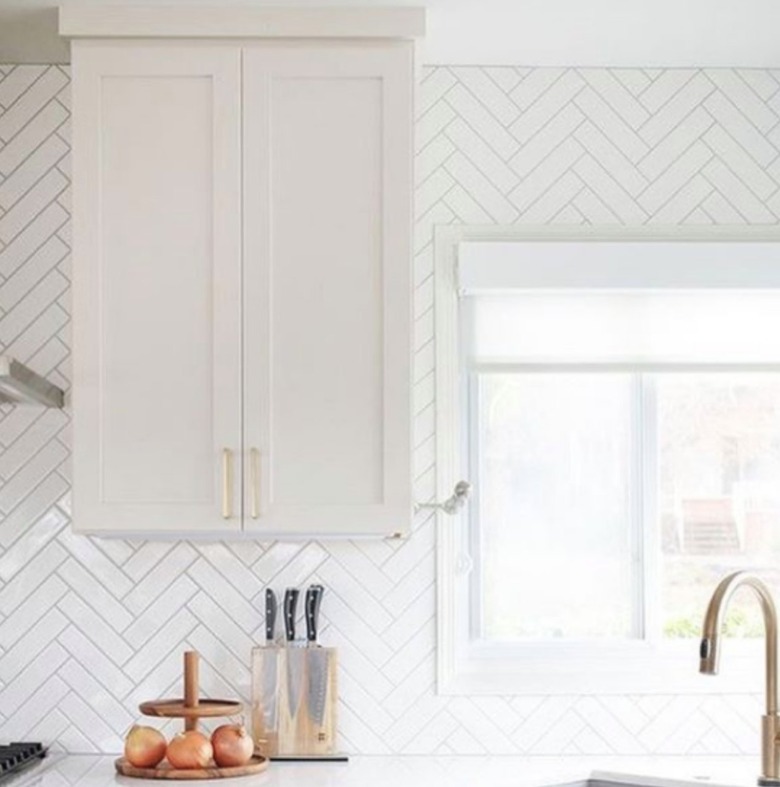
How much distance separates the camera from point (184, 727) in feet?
12.0

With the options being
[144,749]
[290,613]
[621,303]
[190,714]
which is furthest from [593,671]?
[144,749]

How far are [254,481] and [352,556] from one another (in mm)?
453

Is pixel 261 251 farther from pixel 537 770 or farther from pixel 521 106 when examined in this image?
pixel 537 770

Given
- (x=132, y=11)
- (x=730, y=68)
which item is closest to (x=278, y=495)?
(x=132, y=11)

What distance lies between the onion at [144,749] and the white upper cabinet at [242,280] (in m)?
0.42

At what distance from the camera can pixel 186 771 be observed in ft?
10.7

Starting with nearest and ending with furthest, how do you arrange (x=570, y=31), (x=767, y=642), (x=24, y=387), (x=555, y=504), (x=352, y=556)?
1. (x=24, y=387)
2. (x=767, y=642)
3. (x=570, y=31)
4. (x=352, y=556)
5. (x=555, y=504)

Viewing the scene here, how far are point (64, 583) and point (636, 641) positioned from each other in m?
1.32

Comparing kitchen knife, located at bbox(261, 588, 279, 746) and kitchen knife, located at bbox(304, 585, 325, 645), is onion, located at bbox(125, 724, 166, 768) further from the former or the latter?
kitchen knife, located at bbox(304, 585, 325, 645)

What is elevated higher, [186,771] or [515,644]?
[515,644]

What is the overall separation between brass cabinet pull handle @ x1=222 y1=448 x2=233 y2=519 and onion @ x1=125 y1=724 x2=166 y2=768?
0.46 metres

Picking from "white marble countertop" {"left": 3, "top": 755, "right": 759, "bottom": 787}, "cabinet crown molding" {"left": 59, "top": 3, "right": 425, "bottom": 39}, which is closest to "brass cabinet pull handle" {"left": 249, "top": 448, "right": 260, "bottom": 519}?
"white marble countertop" {"left": 3, "top": 755, "right": 759, "bottom": 787}

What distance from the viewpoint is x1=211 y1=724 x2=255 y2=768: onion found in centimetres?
331

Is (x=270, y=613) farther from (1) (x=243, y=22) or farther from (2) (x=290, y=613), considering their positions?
(1) (x=243, y=22)
